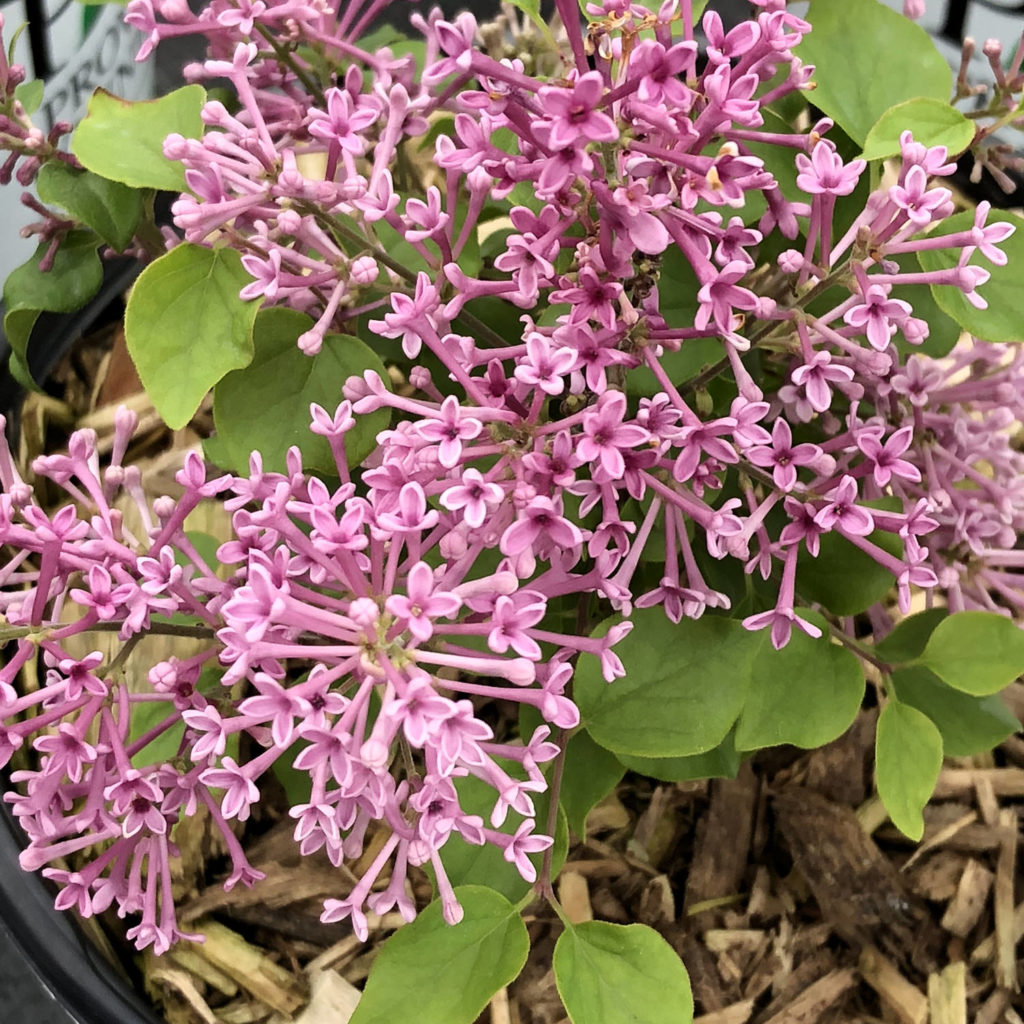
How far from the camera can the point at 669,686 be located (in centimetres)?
66

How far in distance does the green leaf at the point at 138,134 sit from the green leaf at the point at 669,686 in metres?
0.39

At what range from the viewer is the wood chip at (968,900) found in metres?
0.98

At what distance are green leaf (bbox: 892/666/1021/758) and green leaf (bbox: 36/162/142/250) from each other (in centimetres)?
66

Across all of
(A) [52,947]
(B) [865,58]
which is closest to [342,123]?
(B) [865,58]

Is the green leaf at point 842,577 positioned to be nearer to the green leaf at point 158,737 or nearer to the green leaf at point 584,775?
the green leaf at point 584,775

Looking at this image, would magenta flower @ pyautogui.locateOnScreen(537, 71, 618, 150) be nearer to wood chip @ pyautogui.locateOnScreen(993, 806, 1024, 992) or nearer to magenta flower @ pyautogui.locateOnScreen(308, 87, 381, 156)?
magenta flower @ pyautogui.locateOnScreen(308, 87, 381, 156)

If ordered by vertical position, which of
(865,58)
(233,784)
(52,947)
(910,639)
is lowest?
(52,947)

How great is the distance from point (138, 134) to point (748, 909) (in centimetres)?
85

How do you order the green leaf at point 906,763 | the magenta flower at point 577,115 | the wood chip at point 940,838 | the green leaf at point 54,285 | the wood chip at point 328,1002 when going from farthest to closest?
the wood chip at point 940,838, the wood chip at point 328,1002, the green leaf at point 54,285, the green leaf at point 906,763, the magenta flower at point 577,115

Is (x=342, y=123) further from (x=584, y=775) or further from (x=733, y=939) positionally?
(x=733, y=939)

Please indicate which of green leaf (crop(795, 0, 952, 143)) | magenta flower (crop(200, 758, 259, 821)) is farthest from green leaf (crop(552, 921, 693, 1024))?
green leaf (crop(795, 0, 952, 143))

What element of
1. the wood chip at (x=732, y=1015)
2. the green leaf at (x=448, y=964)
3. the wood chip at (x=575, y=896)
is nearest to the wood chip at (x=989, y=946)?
the wood chip at (x=732, y=1015)

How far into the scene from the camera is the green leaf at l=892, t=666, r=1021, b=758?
0.78m

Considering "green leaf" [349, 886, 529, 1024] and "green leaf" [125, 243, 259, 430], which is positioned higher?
"green leaf" [125, 243, 259, 430]
